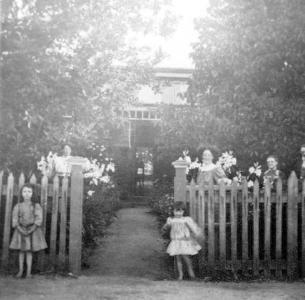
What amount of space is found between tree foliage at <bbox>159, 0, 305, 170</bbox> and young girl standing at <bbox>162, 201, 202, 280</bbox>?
184 inches

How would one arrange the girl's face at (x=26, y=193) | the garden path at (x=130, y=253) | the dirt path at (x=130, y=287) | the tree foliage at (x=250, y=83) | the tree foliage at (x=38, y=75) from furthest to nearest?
the tree foliage at (x=250, y=83) → the tree foliage at (x=38, y=75) → the garden path at (x=130, y=253) → the girl's face at (x=26, y=193) → the dirt path at (x=130, y=287)

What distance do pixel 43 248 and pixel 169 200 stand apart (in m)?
6.62

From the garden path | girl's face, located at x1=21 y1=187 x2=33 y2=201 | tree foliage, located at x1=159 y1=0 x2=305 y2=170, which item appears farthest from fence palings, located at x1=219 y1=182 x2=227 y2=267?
tree foliage, located at x1=159 y1=0 x2=305 y2=170

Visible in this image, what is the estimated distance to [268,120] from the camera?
1070 centimetres

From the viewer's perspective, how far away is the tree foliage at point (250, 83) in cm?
1045

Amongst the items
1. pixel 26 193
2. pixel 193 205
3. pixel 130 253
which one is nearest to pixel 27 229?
pixel 26 193

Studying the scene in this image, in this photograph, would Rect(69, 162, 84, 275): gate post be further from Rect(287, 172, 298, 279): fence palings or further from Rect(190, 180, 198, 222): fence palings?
Rect(287, 172, 298, 279): fence palings

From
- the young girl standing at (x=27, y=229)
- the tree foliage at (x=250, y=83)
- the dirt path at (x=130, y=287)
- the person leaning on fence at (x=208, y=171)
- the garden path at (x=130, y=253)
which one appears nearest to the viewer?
the dirt path at (x=130, y=287)

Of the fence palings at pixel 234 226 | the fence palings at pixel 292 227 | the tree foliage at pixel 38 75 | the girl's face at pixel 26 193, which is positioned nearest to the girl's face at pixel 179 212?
the fence palings at pixel 234 226

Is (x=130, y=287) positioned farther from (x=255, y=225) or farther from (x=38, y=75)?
(x=38, y=75)

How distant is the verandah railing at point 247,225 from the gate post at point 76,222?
4.68 ft

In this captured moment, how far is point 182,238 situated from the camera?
6480 millimetres

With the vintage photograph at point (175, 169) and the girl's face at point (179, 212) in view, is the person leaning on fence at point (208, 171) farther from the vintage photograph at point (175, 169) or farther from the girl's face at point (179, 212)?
the girl's face at point (179, 212)

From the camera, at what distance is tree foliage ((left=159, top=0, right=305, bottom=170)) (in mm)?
10453
